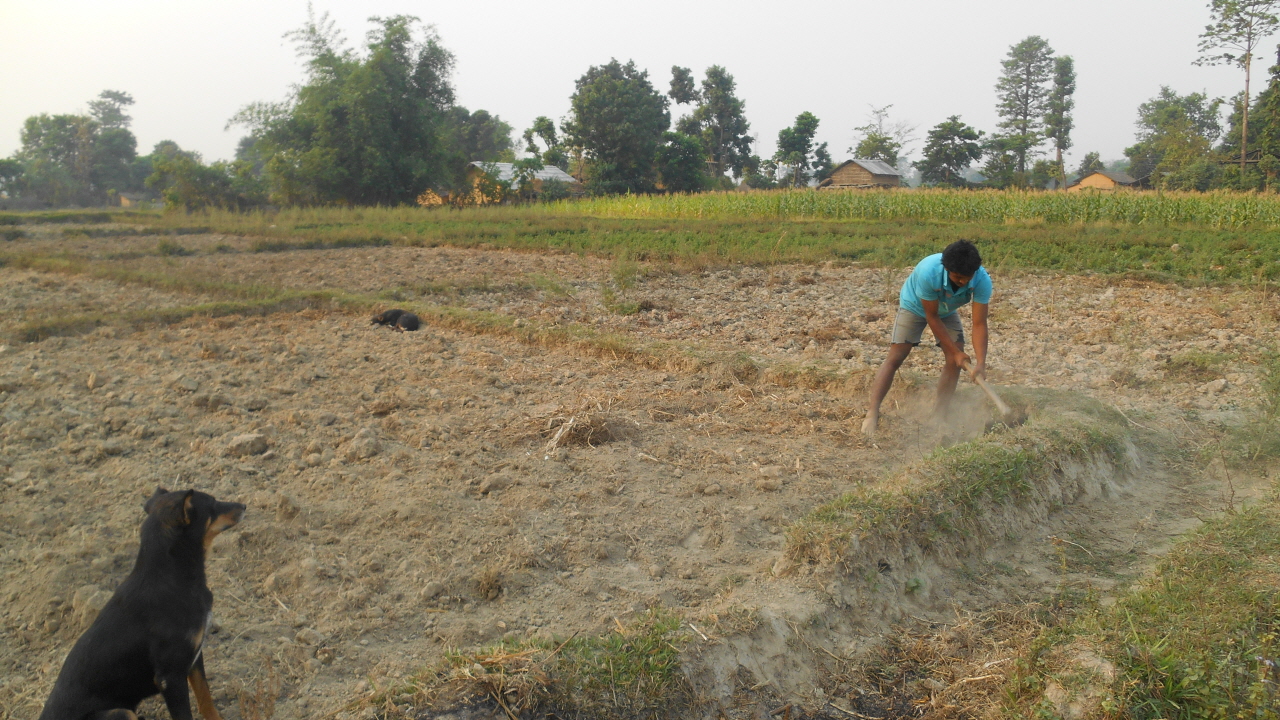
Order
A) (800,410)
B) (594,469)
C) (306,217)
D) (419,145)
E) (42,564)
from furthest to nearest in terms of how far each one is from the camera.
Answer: (419,145) < (306,217) < (800,410) < (594,469) < (42,564)

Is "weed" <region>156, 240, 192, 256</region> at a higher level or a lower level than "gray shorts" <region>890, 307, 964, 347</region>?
higher

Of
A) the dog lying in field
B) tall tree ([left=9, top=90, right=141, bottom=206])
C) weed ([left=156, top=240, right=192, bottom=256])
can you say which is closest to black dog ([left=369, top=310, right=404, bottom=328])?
the dog lying in field

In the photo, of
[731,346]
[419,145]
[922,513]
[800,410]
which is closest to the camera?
[922,513]

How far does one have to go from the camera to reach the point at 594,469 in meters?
4.18

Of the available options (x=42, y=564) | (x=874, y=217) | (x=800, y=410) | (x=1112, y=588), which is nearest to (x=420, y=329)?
(x=800, y=410)

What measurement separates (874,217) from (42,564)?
21.5 m

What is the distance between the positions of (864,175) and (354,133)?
21710 millimetres

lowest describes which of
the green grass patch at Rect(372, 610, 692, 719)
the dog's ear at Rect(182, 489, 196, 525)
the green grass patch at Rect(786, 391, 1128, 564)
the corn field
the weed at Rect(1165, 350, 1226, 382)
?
the green grass patch at Rect(372, 610, 692, 719)

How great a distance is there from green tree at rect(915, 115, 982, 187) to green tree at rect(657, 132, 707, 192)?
36.9ft

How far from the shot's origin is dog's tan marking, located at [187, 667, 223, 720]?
2.28 metres

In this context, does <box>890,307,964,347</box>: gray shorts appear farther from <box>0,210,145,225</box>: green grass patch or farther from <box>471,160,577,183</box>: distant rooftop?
<box>471,160,577,183</box>: distant rooftop

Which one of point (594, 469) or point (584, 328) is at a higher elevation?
point (584, 328)

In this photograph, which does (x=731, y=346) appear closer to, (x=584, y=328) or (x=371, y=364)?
(x=584, y=328)

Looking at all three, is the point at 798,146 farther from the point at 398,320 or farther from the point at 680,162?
the point at 398,320
